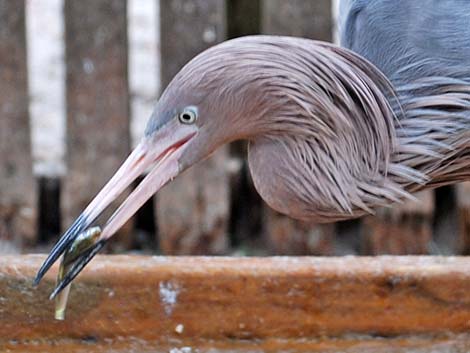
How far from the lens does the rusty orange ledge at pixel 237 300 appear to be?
262 centimetres

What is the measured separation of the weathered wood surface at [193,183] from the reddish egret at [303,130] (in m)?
1.46

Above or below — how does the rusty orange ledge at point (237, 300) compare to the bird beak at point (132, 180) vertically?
below

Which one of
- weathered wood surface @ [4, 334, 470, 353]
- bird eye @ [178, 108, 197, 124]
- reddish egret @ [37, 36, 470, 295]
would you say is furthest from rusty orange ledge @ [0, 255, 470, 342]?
bird eye @ [178, 108, 197, 124]

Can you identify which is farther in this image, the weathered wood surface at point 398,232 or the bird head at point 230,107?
the weathered wood surface at point 398,232

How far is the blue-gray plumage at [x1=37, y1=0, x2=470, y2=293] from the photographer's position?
225 centimetres

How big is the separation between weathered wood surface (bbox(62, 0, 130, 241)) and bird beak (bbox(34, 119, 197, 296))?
1.66m

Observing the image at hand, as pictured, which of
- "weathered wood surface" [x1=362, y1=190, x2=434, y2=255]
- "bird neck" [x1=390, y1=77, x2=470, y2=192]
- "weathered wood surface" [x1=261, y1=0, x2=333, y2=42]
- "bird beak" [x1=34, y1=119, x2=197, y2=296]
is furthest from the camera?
"weathered wood surface" [x1=362, y1=190, x2=434, y2=255]

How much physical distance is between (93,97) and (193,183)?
18.7 inches

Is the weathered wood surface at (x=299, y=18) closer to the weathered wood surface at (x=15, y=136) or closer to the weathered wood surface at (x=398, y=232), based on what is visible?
the weathered wood surface at (x=398, y=232)

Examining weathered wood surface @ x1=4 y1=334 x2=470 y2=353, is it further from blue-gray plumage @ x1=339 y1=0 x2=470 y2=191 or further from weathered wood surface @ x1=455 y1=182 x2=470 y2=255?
weathered wood surface @ x1=455 y1=182 x2=470 y2=255

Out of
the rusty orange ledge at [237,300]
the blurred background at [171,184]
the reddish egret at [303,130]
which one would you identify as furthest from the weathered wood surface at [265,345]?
the blurred background at [171,184]

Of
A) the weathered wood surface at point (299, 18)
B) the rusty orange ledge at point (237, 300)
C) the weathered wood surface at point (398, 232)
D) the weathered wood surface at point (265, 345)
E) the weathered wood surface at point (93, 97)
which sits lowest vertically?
the weathered wood surface at point (398, 232)

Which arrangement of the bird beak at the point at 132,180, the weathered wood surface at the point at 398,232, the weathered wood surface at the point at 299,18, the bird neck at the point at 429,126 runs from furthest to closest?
the weathered wood surface at the point at 398,232 < the weathered wood surface at the point at 299,18 < the bird neck at the point at 429,126 < the bird beak at the point at 132,180

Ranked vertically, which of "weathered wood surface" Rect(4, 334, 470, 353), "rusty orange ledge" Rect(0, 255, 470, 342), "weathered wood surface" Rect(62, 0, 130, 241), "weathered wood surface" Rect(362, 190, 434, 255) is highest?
"weathered wood surface" Rect(62, 0, 130, 241)
